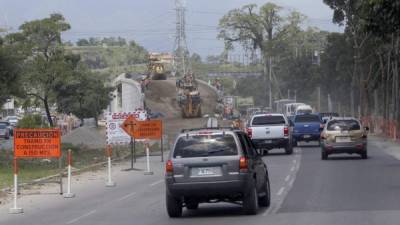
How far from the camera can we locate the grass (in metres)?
31.7

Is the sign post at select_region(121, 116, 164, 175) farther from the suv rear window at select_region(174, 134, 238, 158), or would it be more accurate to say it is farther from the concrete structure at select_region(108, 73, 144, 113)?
the concrete structure at select_region(108, 73, 144, 113)

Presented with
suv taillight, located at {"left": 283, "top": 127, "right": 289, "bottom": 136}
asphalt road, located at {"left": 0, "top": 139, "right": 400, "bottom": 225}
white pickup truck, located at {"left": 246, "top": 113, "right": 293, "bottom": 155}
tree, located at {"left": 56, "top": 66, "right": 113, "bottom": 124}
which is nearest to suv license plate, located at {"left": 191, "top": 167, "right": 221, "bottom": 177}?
asphalt road, located at {"left": 0, "top": 139, "right": 400, "bottom": 225}

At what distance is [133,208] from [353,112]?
76.3 m

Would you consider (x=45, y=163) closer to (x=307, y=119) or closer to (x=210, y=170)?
(x=307, y=119)

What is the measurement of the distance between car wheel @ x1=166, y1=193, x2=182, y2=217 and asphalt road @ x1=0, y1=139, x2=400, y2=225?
168 mm

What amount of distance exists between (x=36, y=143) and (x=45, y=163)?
16299 millimetres

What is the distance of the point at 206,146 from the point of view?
18094mm

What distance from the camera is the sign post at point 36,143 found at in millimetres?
23295

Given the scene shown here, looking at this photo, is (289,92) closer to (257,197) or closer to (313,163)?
(313,163)

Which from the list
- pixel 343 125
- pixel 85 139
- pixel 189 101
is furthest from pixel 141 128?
pixel 189 101

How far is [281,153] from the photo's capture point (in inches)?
1806

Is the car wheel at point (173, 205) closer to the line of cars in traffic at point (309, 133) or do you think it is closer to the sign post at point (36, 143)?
the sign post at point (36, 143)

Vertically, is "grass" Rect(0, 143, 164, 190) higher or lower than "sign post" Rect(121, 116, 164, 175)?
lower

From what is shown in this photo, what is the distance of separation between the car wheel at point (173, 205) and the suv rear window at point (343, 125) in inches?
797
